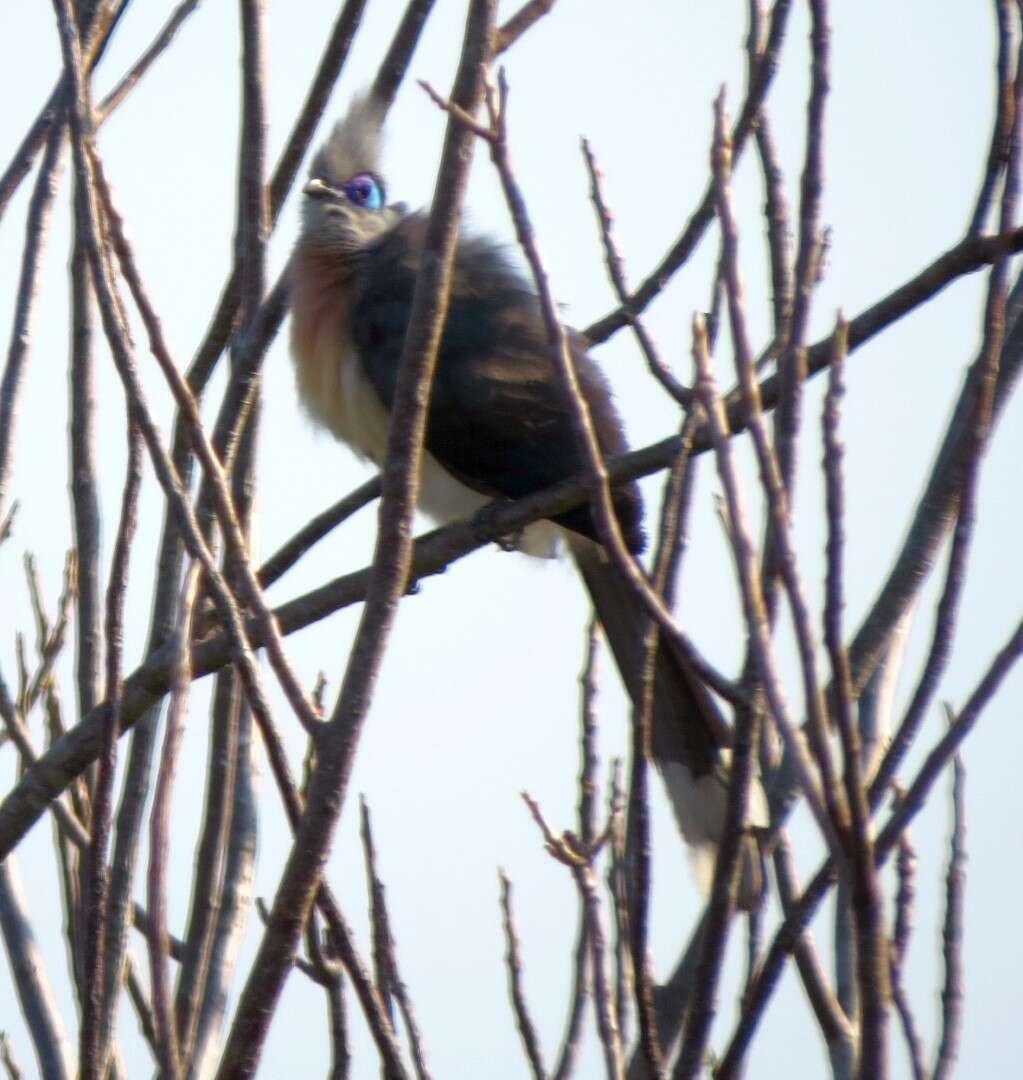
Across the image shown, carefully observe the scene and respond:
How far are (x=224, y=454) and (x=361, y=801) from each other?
87 cm

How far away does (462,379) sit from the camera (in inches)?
178

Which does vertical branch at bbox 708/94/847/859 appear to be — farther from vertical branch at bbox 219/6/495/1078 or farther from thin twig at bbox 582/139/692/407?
thin twig at bbox 582/139/692/407

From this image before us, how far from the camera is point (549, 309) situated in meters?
1.84

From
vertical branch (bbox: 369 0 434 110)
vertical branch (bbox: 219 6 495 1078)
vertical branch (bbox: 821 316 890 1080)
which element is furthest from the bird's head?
vertical branch (bbox: 821 316 890 1080)

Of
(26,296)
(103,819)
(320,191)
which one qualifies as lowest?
(103,819)

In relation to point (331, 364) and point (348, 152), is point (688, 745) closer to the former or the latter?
point (331, 364)

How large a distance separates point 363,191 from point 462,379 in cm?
99

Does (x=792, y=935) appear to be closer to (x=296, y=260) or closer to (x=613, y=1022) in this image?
(x=613, y=1022)

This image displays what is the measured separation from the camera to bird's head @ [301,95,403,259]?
500 centimetres

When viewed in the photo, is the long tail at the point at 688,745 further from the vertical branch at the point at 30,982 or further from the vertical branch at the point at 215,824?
the vertical branch at the point at 30,982

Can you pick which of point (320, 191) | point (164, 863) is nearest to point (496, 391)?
point (320, 191)

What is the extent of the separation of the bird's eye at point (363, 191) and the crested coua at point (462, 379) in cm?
7

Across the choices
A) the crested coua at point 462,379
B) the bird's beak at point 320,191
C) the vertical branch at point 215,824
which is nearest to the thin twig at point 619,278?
the vertical branch at point 215,824

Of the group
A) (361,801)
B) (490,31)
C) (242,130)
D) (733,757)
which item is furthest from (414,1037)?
(242,130)
